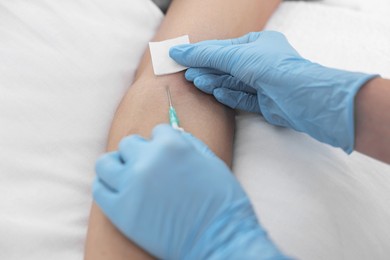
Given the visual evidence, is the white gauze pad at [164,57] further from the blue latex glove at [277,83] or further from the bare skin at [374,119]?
the bare skin at [374,119]

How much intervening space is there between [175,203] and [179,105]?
33cm

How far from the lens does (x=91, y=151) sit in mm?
1072

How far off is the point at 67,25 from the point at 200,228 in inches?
28.2

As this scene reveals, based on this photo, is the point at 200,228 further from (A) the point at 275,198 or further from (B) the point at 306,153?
(B) the point at 306,153

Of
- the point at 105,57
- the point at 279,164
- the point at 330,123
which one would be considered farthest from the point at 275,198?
the point at 105,57

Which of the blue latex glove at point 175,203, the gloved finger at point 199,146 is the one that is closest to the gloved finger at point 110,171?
the blue latex glove at point 175,203

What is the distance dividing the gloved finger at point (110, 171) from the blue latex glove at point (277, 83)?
0.35 meters

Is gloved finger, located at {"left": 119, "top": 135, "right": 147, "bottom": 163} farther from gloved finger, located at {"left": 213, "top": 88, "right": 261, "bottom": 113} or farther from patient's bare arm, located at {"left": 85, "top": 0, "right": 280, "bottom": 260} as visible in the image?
gloved finger, located at {"left": 213, "top": 88, "right": 261, "bottom": 113}

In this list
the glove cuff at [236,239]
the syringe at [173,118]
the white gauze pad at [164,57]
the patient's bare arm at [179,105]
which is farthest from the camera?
the white gauze pad at [164,57]

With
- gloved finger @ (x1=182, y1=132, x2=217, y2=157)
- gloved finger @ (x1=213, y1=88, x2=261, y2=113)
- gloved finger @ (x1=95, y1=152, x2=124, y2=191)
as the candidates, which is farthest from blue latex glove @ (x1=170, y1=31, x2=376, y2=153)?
gloved finger @ (x1=95, y1=152, x2=124, y2=191)

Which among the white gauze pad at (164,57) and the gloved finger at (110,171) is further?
the white gauze pad at (164,57)

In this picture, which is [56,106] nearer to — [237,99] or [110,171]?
[110,171]

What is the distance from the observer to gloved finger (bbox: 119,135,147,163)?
0.85m

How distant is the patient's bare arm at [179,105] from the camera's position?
869 millimetres
